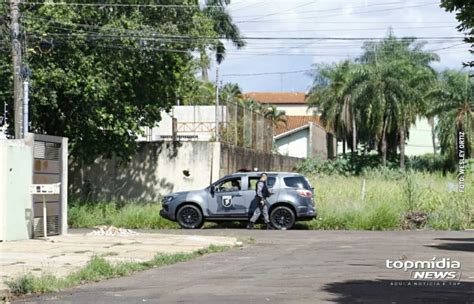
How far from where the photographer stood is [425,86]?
5016 cm

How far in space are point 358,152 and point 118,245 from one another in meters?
41.9

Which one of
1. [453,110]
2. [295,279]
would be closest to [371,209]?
[295,279]

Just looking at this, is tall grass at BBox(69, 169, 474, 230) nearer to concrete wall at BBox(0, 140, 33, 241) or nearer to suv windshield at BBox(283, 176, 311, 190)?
suv windshield at BBox(283, 176, 311, 190)

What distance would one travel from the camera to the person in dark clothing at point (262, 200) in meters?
23.4

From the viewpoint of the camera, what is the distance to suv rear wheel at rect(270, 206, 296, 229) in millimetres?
23703

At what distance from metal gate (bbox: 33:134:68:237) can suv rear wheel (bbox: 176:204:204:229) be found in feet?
15.3

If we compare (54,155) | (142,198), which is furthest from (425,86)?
(54,155)

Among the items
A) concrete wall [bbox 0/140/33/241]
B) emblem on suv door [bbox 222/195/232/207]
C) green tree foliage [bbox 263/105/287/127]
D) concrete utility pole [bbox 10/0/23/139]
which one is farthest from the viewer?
green tree foliage [bbox 263/105/287/127]

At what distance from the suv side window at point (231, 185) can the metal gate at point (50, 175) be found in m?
5.42

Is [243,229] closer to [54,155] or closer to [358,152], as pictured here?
[54,155]

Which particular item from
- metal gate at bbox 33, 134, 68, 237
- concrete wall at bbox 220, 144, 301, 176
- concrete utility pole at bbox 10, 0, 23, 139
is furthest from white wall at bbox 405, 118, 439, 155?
metal gate at bbox 33, 134, 68, 237

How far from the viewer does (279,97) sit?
107 metres

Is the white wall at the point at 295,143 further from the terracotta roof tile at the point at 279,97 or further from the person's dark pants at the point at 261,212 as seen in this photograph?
Result: the person's dark pants at the point at 261,212

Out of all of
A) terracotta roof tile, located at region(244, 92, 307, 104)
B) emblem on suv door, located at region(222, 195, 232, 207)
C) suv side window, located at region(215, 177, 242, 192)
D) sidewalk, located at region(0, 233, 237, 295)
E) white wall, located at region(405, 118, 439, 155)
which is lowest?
sidewalk, located at region(0, 233, 237, 295)
